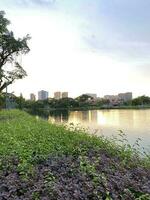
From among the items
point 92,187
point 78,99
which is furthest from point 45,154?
point 78,99

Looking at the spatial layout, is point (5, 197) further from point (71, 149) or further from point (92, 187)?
Answer: point (71, 149)

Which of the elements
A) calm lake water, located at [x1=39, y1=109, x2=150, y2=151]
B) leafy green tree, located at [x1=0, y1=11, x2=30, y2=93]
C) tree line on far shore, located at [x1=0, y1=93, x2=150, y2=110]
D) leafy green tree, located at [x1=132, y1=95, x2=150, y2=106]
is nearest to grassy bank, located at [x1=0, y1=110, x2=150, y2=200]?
calm lake water, located at [x1=39, y1=109, x2=150, y2=151]

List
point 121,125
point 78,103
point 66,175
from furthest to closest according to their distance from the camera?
point 78,103 → point 121,125 → point 66,175

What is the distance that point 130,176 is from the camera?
7336 mm

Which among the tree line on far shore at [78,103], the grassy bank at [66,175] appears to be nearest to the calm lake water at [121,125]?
the grassy bank at [66,175]

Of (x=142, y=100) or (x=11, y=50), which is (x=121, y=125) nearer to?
(x=11, y=50)

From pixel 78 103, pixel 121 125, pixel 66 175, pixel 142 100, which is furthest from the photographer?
pixel 78 103

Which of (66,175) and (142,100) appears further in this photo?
(142,100)

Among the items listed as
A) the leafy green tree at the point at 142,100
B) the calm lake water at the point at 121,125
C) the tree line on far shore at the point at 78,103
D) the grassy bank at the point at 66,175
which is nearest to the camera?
the grassy bank at the point at 66,175

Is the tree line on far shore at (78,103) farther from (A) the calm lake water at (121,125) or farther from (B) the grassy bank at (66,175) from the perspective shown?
(B) the grassy bank at (66,175)

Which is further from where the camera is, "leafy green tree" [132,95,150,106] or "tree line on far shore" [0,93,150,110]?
"tree line on far shore" [0,93,150,110]

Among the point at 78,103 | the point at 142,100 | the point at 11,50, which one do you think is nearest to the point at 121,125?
the point at 11,50

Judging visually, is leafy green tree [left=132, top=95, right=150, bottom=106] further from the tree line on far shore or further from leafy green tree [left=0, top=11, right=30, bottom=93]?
leafy green tree [left=0, top=11, right=30, bottom=93]

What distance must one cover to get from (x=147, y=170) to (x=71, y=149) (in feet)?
6.80
